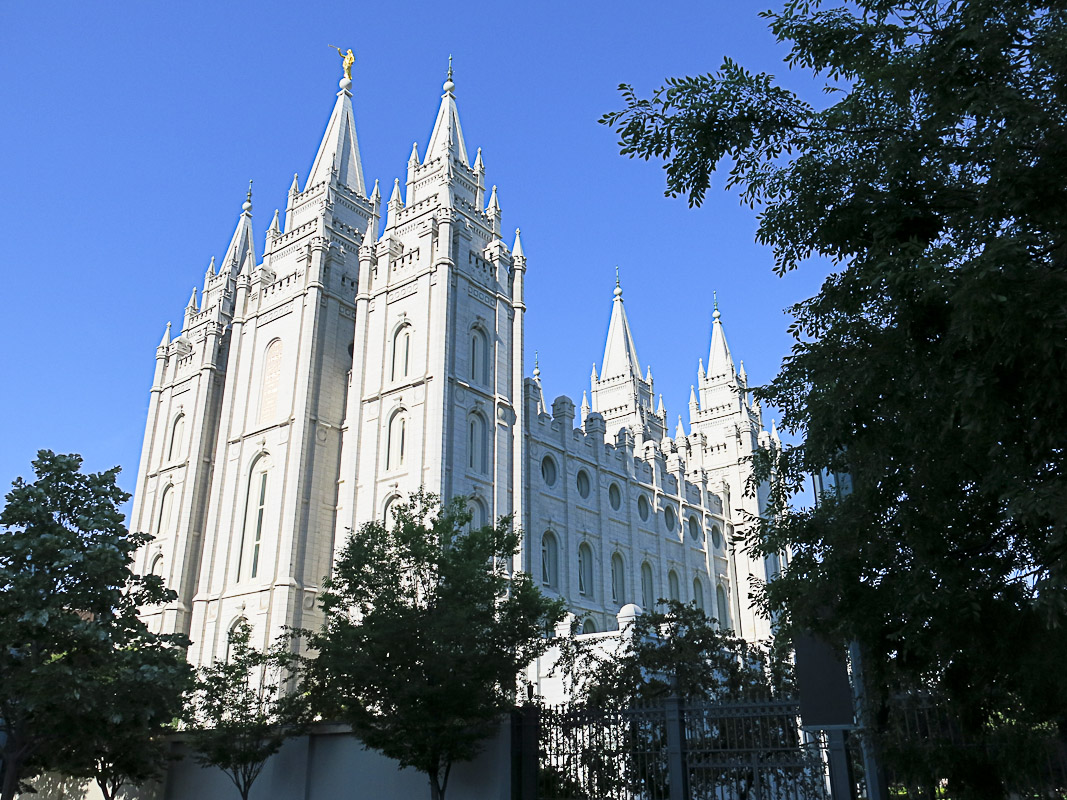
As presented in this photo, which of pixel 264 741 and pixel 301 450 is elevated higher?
pixel 301 450

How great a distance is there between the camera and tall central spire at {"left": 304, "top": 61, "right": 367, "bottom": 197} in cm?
4012

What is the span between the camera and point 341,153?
41.2 m

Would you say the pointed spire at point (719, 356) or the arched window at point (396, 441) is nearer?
the arched window at point (396, 441)

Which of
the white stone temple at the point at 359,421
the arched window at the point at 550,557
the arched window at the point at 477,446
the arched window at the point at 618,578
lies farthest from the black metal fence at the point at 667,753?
the arched window at the point at 618,578

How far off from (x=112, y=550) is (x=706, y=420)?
4409cm

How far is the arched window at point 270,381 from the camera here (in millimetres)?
35594

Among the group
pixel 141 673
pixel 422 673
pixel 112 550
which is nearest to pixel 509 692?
pixel 422 673

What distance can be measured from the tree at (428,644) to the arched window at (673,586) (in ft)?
90.8

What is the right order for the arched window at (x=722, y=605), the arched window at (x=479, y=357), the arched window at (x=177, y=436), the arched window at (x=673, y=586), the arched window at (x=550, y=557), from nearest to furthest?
the arched window at (x=479, y=357), the arched window at (x=550, y=557), the arched window at (x=177, y=436), the arched window at (x=673, y=586), the arched window at (x=722, y=605)

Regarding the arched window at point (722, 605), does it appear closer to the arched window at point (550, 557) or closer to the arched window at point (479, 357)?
the arched window at point (550, 557)

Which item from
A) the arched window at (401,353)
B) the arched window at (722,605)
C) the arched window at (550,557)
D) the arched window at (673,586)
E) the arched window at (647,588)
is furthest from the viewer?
the arched window at (722,605)

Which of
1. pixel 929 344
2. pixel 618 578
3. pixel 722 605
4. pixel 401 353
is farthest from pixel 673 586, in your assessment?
pixel 929 344

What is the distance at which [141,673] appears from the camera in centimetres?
1520

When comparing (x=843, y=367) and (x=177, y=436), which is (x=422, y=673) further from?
(x=177, y=436)
